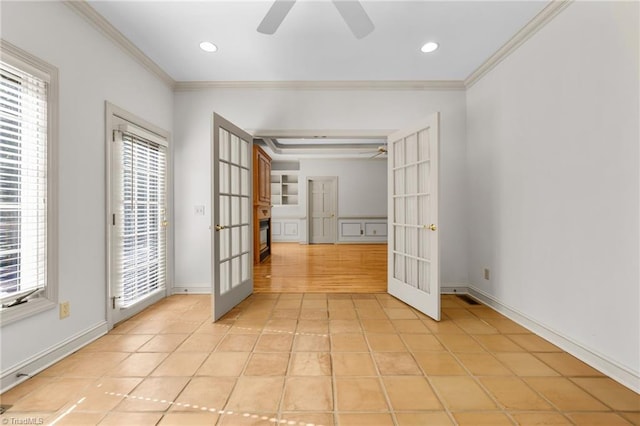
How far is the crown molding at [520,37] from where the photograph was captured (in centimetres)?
221

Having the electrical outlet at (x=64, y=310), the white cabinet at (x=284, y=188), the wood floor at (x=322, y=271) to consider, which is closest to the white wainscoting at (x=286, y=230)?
the white cabinet at (x=284, y=188)

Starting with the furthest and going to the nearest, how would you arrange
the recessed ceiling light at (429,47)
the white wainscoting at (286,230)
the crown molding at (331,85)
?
the white wainscoting at (286,230) → the crown molding at (331,85) → the recessed ceiling light at (429,47)

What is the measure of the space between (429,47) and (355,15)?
3.95ft

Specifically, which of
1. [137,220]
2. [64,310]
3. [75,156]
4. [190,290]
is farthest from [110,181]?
[190,290]

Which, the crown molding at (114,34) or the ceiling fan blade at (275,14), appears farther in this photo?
the crown molding at (114,34)

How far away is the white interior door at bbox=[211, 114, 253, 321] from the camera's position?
2793mm

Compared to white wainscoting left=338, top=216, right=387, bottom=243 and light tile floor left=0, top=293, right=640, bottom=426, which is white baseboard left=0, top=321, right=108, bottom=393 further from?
white wainscoting left=338, top=216, right=387, bottom=243

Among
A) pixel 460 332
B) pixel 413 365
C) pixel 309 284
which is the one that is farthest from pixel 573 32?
pixel 309 284

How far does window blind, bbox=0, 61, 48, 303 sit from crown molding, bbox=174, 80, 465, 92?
5.84 feet

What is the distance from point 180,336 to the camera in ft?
7.98

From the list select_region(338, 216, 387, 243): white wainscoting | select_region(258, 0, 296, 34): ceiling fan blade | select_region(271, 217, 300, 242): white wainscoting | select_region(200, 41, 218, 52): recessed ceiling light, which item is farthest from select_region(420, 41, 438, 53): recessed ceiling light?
select_region(271, 217, 300, 242): white wainscoting

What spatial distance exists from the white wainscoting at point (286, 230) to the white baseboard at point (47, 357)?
636cm

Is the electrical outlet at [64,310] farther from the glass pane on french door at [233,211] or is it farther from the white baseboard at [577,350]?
the white baseboard at [577,350]

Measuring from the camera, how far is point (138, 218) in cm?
297
